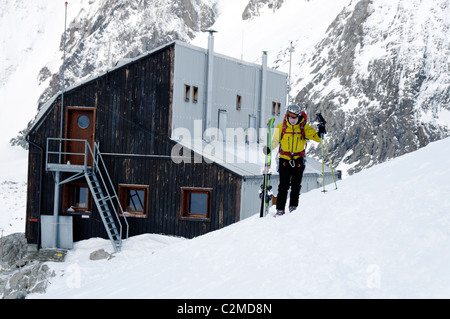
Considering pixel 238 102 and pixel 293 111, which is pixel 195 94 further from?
pixel 293 111

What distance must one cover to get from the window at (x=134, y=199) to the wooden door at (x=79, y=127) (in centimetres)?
180

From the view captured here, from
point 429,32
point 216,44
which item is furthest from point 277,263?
point 216,44

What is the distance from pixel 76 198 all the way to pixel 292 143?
13.7 metres

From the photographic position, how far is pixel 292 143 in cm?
1178

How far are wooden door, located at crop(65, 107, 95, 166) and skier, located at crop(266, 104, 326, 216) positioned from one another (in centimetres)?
1260

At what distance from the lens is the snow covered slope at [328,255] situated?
293 inches

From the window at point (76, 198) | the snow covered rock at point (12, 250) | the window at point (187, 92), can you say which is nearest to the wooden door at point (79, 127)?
the window at point (76, 198)

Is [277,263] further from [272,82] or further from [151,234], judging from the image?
[272,82]

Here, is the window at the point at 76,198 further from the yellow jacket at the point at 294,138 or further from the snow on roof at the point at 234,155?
the yellow jacket at the point at 294,138

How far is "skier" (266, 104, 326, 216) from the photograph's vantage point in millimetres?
11758

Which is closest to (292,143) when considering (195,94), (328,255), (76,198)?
(328,255)

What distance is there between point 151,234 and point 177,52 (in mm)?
6948

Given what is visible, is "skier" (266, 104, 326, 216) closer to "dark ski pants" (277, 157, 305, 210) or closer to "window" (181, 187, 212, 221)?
"dark ski pants" (277, 157, 305, 210)

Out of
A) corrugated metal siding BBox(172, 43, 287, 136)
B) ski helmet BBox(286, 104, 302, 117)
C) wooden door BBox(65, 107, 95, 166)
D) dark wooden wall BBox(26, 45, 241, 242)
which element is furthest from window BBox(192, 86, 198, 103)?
ski helmet BBox(286, 104, 302, 117)
